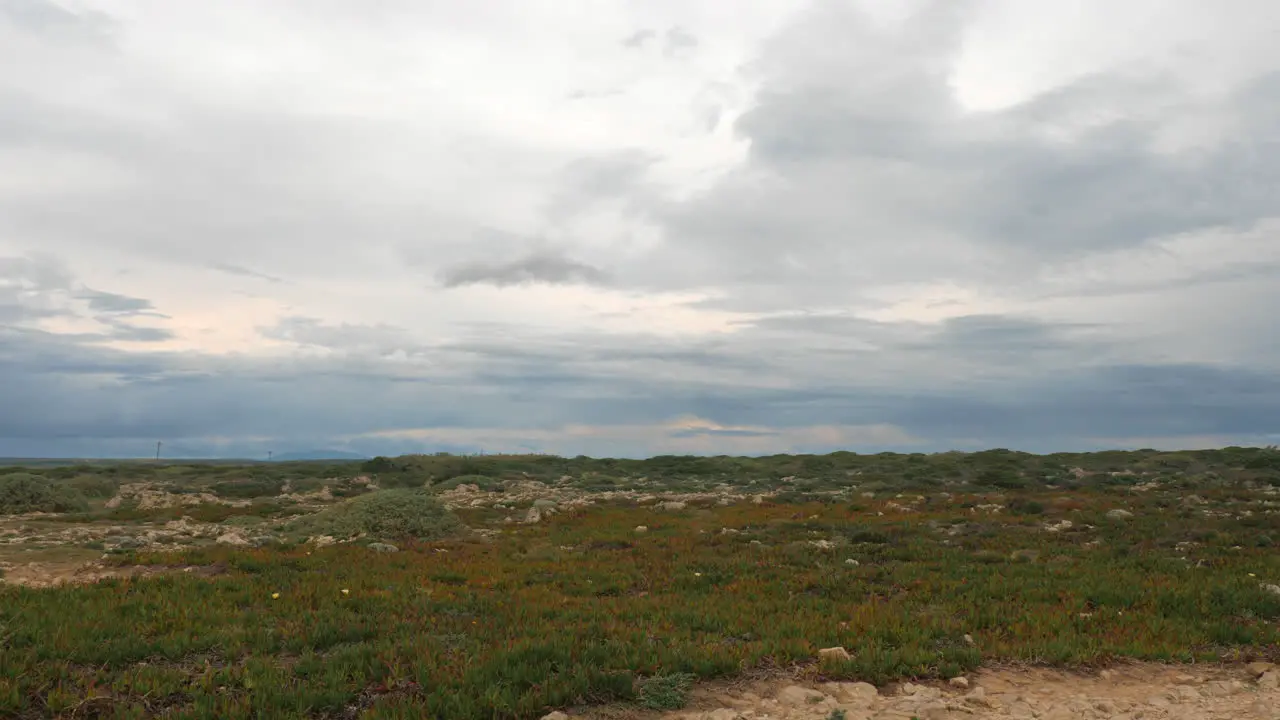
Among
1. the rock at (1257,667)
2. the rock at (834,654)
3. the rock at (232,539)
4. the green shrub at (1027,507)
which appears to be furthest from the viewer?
the green shrub at (1027,507)

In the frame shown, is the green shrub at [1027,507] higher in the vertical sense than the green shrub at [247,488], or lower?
higher

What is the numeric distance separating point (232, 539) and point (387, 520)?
458 centimetres

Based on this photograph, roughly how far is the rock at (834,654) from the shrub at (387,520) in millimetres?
17691

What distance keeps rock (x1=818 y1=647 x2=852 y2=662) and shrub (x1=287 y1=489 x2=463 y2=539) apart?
17691 mm

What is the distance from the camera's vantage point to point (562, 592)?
14656mm

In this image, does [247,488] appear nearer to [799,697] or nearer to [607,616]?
[607,616]

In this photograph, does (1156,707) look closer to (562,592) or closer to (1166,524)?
(562,592)

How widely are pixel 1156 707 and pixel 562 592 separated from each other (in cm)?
983

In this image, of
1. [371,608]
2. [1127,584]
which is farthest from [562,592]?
[1127,584]

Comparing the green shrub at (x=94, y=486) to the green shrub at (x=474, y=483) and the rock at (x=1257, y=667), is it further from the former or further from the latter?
the rock at (x=1257, y=667)

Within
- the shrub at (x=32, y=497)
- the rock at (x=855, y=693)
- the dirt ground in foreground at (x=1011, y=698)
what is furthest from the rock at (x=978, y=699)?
the shrub at (x=32, y=497)

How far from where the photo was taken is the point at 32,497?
31406 mm

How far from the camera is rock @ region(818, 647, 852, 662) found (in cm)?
897

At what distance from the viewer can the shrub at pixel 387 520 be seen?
24.4m
